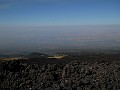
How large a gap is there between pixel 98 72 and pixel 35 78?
4.37 meters

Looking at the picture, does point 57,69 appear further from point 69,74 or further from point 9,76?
point 9,76

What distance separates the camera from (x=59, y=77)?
17516 mm

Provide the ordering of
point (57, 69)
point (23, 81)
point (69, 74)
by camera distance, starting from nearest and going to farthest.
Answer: point (23, 81)
point (69, 74)
point (57, 69)

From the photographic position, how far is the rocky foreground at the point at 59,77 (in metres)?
15.2

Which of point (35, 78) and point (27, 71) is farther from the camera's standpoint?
point (27, 71)

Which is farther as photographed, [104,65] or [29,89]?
[104,65]

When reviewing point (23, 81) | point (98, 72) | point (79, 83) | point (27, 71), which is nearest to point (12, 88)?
point (23, 81)

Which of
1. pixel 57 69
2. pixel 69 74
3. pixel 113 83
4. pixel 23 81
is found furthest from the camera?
pixel 57 69

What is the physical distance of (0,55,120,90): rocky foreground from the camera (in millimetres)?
15227

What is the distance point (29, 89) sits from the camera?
1536 centimetres

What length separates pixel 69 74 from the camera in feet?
58.2

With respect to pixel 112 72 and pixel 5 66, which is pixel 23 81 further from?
pixel 112 72

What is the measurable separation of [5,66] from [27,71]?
5.68 feet

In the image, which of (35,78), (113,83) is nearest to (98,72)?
(113,83)
